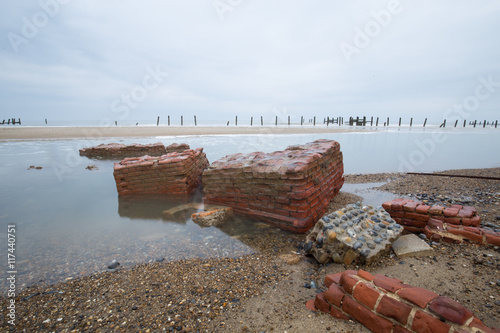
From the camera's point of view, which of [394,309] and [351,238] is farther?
[351,238]

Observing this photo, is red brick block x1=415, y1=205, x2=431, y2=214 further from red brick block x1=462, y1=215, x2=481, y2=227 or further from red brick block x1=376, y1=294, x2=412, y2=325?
red brick block x1=376, y1=294, x2=412, y2=325

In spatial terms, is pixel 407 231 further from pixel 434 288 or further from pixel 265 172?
pixel 265 172

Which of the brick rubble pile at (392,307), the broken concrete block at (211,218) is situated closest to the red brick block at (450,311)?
the brick rubble pile at (392,307)

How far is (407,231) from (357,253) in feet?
4.29

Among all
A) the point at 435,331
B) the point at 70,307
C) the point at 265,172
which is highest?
the point at 265,172

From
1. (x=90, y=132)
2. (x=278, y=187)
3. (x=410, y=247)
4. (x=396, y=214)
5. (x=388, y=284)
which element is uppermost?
(x=90, y=132)

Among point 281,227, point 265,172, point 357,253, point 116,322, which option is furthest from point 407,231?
point 116,322

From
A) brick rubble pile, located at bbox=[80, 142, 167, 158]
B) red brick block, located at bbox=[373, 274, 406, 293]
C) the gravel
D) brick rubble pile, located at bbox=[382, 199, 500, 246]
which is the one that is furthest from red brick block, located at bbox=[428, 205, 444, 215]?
brick rubble pile, located at bbox=[80, 142, 167, 158]

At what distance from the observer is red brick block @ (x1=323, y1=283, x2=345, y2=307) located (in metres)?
1.76

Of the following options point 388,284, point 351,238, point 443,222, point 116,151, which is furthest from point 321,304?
point 116,151

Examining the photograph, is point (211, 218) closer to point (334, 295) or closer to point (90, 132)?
point (334, 295)

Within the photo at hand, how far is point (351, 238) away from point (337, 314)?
1.01m

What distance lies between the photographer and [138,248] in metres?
3.07

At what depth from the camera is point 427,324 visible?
54.1 inches
